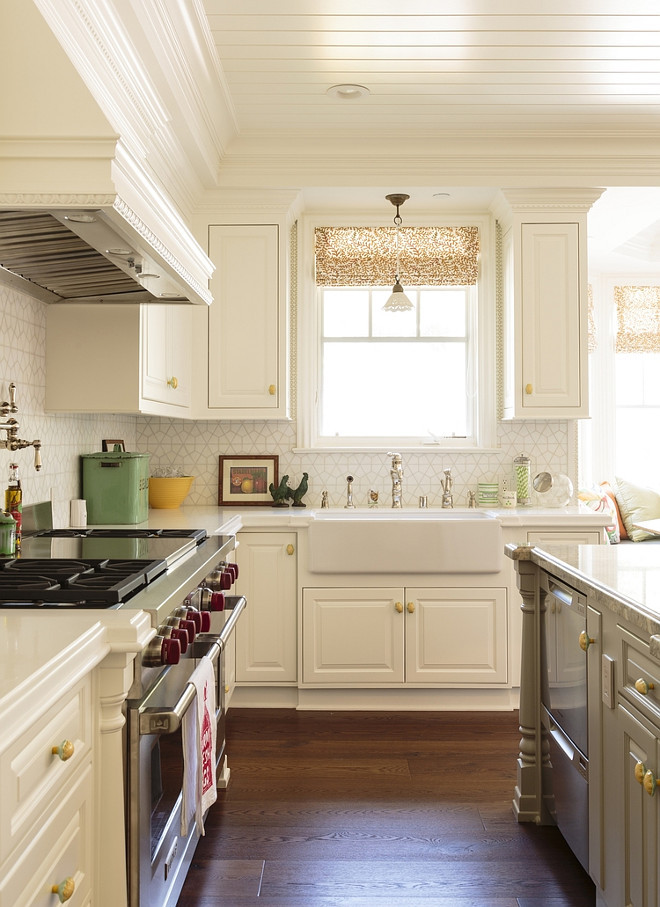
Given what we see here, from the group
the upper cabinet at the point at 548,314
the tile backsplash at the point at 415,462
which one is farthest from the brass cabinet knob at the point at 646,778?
the tile backsplash at the point at 415,462

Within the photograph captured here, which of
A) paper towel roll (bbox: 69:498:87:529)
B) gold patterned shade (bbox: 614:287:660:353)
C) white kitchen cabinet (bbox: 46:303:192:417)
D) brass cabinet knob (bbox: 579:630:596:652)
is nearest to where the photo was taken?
brass cabinet knob (bbox: 579:630:596:652)

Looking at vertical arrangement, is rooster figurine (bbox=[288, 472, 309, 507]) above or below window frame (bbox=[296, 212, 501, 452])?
below

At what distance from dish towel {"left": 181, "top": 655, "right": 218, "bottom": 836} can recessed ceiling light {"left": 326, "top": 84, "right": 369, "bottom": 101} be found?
244 cm

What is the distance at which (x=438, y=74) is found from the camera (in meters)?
3.24

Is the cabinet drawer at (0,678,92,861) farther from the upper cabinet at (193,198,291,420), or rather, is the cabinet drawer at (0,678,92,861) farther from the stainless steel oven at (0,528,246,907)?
the upper cabinet at (193,198,291,420)

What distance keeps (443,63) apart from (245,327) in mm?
1552

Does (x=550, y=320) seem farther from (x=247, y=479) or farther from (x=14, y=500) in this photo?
(x=14, y=500)

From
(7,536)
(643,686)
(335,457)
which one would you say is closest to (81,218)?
(7,536)

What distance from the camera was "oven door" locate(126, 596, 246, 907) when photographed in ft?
5.16

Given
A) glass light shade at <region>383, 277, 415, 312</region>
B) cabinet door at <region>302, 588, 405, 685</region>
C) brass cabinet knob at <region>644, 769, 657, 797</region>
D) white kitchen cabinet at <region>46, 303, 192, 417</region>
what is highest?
glass light shade at <region>383, 277, 415, 312</region>

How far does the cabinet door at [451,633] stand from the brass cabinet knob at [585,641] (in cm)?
169

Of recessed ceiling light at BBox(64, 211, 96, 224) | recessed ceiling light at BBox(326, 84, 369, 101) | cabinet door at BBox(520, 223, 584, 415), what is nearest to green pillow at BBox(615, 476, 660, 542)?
cabinet door at BBox(520, 223, 584, 415)

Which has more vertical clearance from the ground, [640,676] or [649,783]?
[640,676]

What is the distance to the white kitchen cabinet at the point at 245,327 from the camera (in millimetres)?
4082
